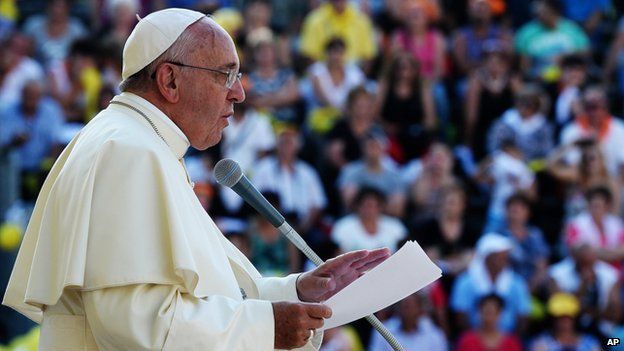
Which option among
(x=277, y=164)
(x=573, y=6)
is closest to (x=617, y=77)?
(x=573, y=6)

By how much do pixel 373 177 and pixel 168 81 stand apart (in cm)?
722

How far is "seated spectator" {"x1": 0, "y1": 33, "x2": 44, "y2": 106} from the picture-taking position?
1216cm

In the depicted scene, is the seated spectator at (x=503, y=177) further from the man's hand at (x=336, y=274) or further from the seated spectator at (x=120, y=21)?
the man's hand at (x=336, y=274)

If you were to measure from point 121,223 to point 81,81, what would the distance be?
28.0 feet

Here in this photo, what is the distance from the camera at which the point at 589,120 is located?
39.8 ft

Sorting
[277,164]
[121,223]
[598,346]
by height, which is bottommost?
[598,346]

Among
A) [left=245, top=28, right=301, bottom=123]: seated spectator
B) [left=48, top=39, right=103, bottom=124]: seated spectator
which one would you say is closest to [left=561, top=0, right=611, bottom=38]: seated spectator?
[left=245, top=28, right=301, bottom=123]: seated spectator

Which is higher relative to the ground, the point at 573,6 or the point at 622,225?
the point at 573,6

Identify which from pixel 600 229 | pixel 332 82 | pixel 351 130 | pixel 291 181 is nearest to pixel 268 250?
pixel 291 181

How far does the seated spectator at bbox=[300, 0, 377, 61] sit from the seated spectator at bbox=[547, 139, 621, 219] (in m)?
2.39

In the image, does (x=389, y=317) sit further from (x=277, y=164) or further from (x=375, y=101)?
(x=375, y=101)

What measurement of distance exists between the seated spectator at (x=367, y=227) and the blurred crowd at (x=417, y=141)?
0.02m

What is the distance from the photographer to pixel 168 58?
14.1 feet

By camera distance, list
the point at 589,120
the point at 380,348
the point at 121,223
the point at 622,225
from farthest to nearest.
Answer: the point at 589,120
the point at 622,225
the point at 380,348
the point at 121,223
